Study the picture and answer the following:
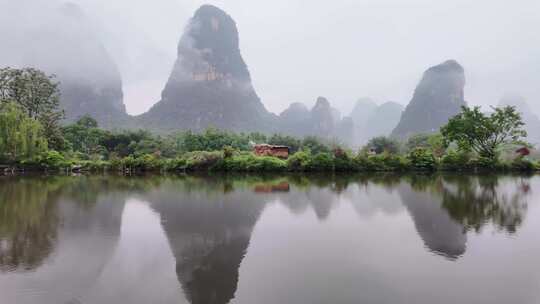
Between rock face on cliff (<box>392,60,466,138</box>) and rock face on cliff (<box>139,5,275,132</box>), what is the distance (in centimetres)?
3360

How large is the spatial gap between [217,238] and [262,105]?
9167 centimetres

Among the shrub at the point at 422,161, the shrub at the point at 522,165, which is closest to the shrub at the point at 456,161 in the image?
the shrub at the point at 422,161

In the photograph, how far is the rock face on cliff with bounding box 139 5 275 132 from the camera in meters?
78.1

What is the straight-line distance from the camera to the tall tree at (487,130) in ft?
84.7

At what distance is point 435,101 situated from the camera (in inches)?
3233

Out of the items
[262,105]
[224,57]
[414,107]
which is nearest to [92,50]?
[224,57]

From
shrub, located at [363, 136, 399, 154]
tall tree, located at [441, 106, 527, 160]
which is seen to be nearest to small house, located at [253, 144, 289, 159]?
tall tree, located at [441, 106, 527, 160]

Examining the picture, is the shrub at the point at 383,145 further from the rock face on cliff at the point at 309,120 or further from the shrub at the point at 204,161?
the rock face on cliff at the point at 309,120

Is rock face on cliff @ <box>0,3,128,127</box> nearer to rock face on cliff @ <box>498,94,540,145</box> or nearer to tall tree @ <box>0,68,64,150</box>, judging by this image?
tall tree @ <box>0,68,64,150</box>

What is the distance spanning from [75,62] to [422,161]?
270ft

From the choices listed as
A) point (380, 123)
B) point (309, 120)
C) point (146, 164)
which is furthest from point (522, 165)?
point (380, 123)

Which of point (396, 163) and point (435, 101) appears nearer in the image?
point (396, 163)

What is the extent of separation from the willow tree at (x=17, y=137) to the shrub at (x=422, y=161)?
27.7m

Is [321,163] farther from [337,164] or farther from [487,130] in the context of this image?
[487,130]
